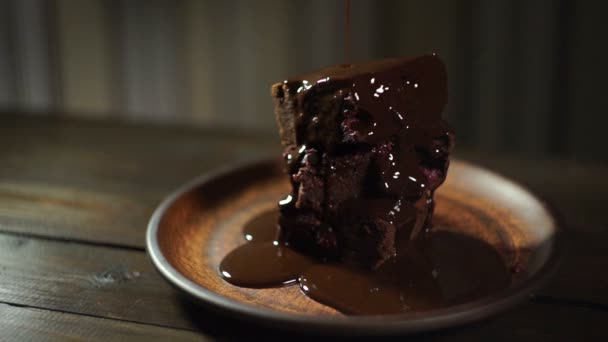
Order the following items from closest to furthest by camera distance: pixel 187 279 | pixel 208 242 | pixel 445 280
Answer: pixel 187 279 < pixel 445 280 < pixel 208 242

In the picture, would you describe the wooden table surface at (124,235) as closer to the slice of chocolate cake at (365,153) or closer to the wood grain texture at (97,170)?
the wood grain texture at (97,170)

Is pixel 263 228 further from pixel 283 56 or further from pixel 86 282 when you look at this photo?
pixel 283 56

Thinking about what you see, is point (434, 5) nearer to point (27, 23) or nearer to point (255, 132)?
point (255, 132)

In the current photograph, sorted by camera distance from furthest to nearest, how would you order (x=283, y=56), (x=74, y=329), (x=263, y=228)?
1. (x=283, y=56)
2. (x=263, y=228)
3. (x=74, y=329)

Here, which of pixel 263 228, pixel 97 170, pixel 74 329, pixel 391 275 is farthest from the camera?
pixel 97 170

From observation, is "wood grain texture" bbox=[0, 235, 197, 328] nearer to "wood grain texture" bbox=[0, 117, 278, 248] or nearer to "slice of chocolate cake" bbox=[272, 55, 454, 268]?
"wood grain texture" bbox=[0, 117, 278, 248]

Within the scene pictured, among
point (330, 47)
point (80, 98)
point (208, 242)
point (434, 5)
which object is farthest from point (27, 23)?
point (208, 242)

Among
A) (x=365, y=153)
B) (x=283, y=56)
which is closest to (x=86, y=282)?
(x=365, y=153)
